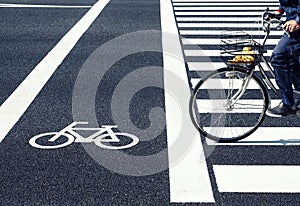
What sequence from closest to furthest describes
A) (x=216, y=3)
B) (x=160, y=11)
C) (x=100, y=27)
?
(x=100, y=27), (x=160, y=11), (x=216, y=3)

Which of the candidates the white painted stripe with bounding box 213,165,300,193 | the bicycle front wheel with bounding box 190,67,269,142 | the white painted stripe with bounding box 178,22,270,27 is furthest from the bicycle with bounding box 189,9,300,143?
the white painted stripe with bounding box 178,22,270,27

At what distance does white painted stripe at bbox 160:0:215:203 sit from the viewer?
5.04 metres

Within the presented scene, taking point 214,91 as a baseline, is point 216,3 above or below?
below

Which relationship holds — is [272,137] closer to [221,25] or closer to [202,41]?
[202,41]

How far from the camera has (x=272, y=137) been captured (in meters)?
6.45

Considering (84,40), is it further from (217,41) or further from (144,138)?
(144,138)

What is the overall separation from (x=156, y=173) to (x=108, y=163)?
0.51 m

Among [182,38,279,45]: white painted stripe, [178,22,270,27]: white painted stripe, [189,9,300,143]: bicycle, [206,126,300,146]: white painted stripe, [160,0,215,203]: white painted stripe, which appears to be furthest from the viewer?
[178,22,270,27]: white painted stripe

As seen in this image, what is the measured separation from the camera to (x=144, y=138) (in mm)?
6441

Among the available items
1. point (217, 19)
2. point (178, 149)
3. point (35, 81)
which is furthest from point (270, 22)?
point (217, 19)

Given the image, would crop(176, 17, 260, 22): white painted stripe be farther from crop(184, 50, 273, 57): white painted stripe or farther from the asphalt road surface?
crop(184, 50, 273, 57): white painted stripe

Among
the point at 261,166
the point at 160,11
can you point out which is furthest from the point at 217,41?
the point at 261,166

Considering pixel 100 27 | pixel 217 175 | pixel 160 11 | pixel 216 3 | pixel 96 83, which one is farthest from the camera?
pixel 216 3

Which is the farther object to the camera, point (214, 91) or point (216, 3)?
point (216, 3)
